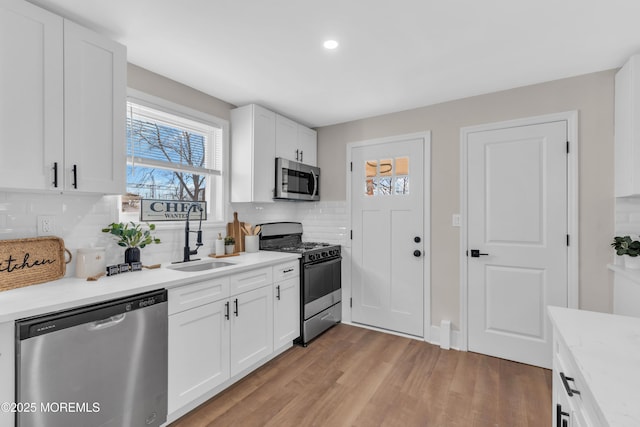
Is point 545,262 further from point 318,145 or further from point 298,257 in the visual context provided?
point 318,145

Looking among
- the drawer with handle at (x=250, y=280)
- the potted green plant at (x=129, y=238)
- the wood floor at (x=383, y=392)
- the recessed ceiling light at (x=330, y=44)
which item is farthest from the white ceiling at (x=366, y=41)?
the wood floor at (x=383, y=392)

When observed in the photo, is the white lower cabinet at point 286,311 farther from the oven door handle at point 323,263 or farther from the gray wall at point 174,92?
the gray wall at point 174,92

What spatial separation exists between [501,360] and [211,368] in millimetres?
2494

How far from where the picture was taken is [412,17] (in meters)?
1.76

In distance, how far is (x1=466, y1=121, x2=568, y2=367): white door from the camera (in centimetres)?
259

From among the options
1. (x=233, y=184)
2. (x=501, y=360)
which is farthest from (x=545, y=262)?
(x=233, y=184)

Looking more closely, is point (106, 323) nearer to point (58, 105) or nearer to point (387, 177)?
point (58, 105)

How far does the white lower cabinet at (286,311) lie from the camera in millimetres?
2717

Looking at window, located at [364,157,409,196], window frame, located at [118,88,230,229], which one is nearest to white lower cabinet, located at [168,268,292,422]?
window frame, located at [118,88,230,229]

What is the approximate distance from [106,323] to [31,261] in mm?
649

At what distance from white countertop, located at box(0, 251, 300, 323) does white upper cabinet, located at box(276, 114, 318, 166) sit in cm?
157

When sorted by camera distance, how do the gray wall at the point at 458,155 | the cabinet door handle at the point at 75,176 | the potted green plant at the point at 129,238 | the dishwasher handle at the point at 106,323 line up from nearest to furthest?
the dishwasher handle at the point at 106,323 < the cabinet door handle at the point at 75,176 < the potted green plant at the point at 129,238 < the gray wall at the point at 458,155

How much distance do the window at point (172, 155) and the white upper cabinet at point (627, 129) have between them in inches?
129

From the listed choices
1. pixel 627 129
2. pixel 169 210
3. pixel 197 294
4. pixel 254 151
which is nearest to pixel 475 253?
pixel 627 129
